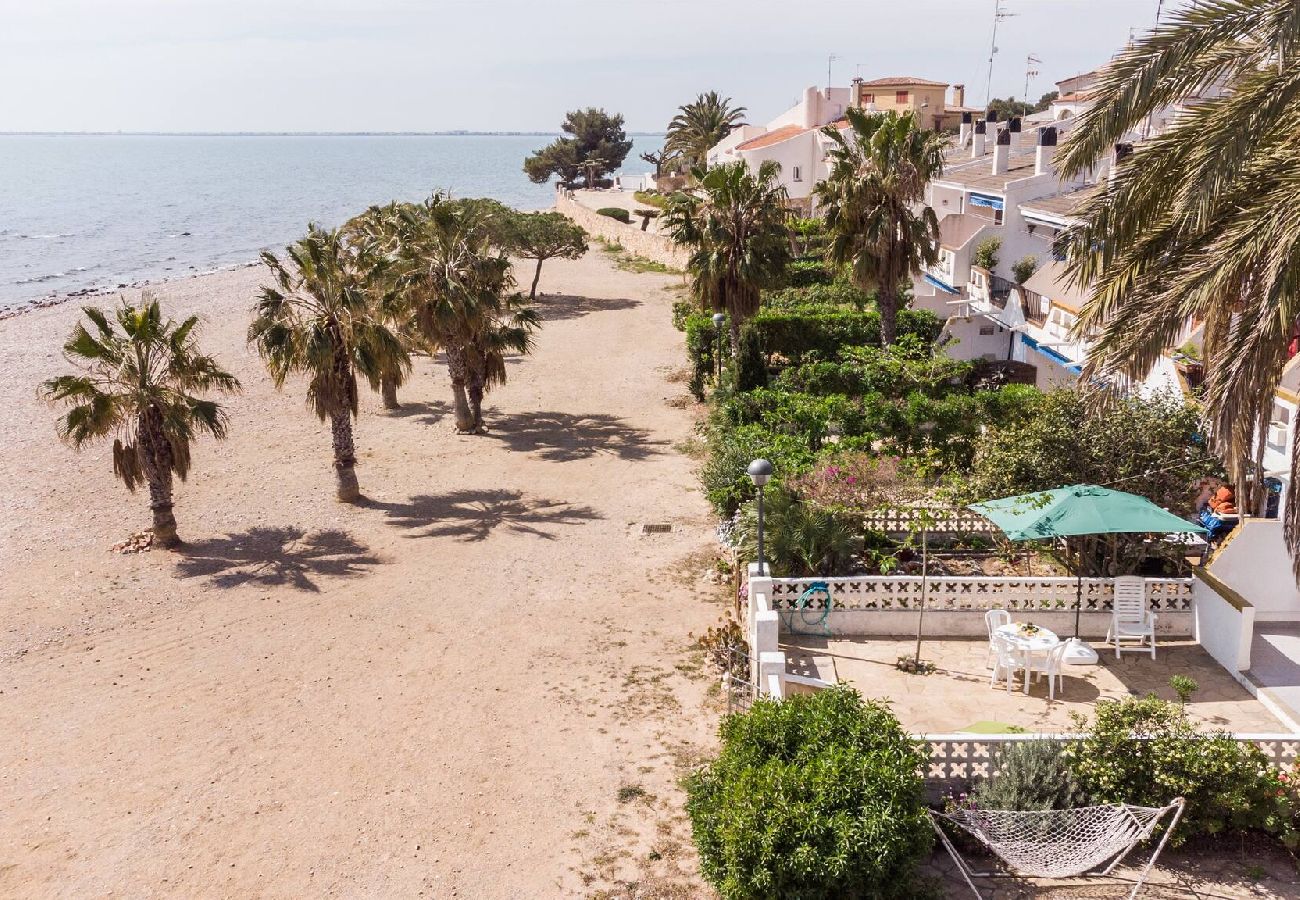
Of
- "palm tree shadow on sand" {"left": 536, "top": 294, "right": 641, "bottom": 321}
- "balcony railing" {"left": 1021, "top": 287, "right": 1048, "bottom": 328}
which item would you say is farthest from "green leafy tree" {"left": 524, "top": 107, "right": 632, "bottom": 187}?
"balcony railing" {"left": 1021, "top": 287, "right": 1048, "bottom": 328}

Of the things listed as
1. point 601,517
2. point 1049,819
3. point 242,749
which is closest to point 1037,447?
point 1049,819

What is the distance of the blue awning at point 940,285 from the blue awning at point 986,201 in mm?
2966

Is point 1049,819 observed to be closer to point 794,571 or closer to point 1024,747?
point 1024,747

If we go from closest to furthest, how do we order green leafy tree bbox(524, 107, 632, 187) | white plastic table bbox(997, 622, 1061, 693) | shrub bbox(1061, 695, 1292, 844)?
shrub bbox(1061, 695, 1292, 844) → white plastic table bbox(997, 622, 1061, 693) → green leafy tree bbox(524, 107, 632, 187)

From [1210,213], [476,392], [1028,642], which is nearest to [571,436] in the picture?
[476,392]

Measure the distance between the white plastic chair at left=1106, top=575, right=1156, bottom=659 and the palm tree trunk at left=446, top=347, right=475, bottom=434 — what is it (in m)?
18.9

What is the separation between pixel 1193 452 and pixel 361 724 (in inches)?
533

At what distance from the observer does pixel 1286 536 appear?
905cm

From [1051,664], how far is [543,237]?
4152 centimetres

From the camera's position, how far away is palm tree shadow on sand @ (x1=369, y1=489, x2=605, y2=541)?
2116cm

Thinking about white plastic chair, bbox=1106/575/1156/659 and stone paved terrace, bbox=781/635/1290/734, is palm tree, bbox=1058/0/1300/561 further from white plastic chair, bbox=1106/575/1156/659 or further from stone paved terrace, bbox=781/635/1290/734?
white plastic chair, bbox=1106/575/1156/659

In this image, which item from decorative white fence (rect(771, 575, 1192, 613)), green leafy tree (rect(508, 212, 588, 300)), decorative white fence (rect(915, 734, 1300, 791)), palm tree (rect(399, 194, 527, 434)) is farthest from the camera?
green leafy tree (rect(508, 212, 588, 300))

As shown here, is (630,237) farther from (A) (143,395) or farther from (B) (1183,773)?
(B) (1183,773)

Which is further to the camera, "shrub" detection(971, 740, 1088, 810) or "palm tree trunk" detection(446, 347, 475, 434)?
"palm tree trunk" detection(446, 347, 475, 434)
